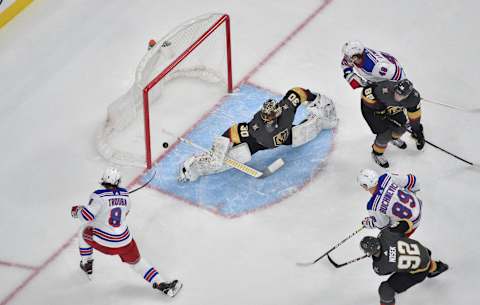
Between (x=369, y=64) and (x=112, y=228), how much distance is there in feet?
7.29

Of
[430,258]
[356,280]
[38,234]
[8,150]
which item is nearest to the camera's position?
[430,258]

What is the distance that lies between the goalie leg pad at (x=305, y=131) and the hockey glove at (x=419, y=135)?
745 mm

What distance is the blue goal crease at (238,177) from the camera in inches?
312

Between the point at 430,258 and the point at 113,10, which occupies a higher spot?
the point at 113,10

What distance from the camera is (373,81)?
7.84 meters

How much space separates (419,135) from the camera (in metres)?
7.96

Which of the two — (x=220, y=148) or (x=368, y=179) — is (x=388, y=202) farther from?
(x=220, y=148)

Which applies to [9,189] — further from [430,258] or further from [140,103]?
[430,258]

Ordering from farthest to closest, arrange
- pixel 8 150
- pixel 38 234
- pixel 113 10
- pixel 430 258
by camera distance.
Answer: pixel 113 10
pixel 8 150
pixel 38 234
pixel 430 258

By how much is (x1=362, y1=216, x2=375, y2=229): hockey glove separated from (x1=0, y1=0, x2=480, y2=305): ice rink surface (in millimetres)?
405

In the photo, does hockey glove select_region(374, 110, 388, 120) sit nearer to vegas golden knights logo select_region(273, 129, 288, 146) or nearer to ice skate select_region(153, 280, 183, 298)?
vegas golden knights logo select_region(273, 129, 288, 146)

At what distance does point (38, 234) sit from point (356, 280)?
2.35 m

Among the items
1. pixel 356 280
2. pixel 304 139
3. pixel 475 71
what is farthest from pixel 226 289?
pixel 475 71

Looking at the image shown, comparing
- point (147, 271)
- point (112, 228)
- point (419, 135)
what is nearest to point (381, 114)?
point (419, 135)
